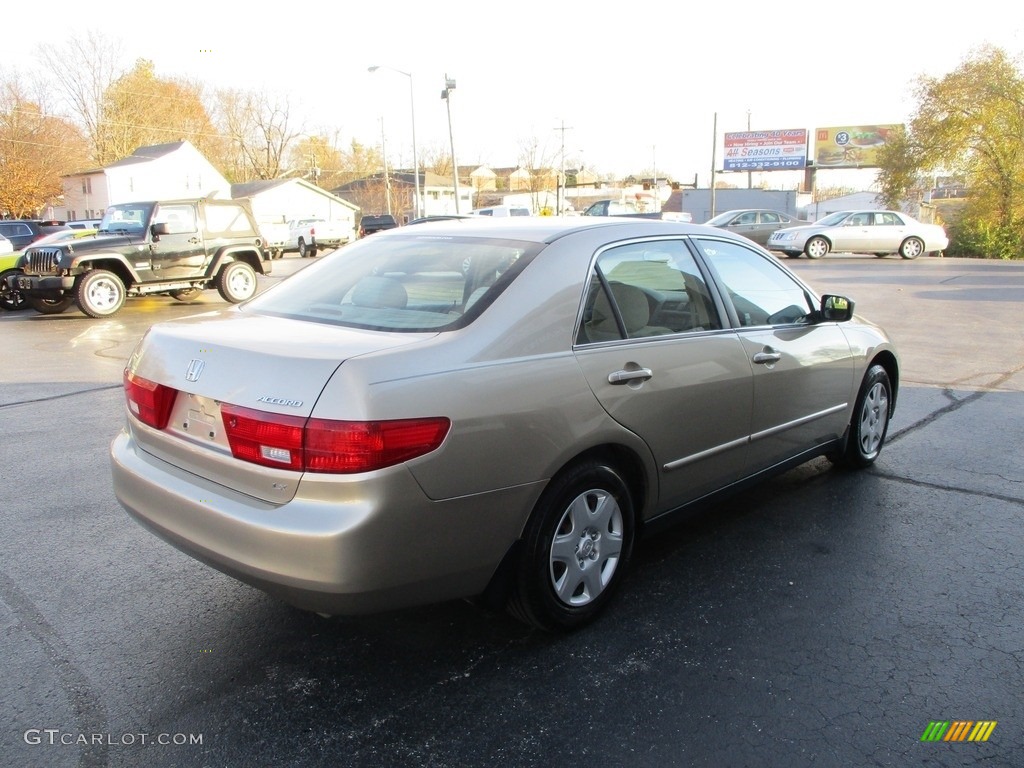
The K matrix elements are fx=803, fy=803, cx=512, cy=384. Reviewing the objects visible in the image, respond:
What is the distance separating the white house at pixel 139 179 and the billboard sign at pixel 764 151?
4071 centimetres

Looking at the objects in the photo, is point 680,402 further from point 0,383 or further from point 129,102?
point 129,102

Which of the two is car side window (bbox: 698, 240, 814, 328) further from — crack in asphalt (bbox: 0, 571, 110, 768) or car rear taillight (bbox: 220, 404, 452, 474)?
crack in asphalt (bbox: 0, 571, 110, 768)

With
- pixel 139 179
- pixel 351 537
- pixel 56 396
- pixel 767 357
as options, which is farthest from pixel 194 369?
pixel 139 179

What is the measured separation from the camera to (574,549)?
310 cm

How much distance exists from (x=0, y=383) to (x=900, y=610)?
831 centimetres

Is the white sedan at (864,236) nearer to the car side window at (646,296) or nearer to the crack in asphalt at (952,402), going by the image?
the crack in asphalt at (952,402)

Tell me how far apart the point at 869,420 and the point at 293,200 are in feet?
212

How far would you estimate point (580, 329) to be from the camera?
3.13 metres

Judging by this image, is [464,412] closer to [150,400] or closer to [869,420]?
[150,400]

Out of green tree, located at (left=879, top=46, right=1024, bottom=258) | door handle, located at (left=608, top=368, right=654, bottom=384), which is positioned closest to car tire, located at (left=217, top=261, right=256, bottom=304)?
door handle, located at (left=608, top=368, right=654, bottom=384)

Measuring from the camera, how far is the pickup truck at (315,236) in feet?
117

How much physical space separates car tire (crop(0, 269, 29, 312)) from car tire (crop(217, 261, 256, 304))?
11.4 ft

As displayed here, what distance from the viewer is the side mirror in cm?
443

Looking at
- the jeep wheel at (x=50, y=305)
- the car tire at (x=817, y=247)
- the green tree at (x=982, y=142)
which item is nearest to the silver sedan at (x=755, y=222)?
the car tire at (x=817, y=247)
